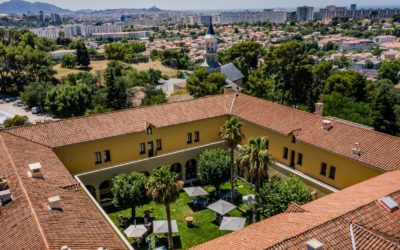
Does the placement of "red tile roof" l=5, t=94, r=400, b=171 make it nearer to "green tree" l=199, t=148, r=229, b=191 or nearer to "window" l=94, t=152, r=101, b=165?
"window" l=94, t=152, r=101, b=165

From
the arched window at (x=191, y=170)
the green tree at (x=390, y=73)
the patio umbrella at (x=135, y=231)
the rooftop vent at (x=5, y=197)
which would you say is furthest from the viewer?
the green tree at (x=390, y=73)

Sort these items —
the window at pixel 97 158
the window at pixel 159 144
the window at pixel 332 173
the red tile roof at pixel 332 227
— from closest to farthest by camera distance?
the red tile roof at pixel 332 227 < the window at pixel 332 173 < the window at pixel 97 158 < the window at pixel 159 144

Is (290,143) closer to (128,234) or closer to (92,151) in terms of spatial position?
(128,234)

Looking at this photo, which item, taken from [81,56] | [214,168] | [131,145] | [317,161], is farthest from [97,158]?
[81,56]

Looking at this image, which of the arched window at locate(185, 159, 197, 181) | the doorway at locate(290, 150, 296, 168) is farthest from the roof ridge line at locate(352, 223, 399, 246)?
the arched window at locate(185, 159, 197, 181)

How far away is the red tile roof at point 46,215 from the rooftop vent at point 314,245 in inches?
391

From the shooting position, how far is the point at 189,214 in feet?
116

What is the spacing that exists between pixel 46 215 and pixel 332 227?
52.4 feet

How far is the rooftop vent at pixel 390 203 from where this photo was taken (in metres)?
21.1

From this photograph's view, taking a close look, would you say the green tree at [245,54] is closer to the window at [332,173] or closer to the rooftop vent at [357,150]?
the window at [332,173]

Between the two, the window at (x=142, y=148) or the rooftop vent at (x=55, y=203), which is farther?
the window at (x=142, y=148)

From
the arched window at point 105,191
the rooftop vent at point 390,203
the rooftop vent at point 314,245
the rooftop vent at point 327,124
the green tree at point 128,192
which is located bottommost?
the arched window at point 105,191

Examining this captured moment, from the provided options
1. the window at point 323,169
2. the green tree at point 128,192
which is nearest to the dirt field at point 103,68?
the green tree at point 128,192

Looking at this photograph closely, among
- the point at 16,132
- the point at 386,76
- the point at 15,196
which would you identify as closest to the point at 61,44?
the point at 386,76
